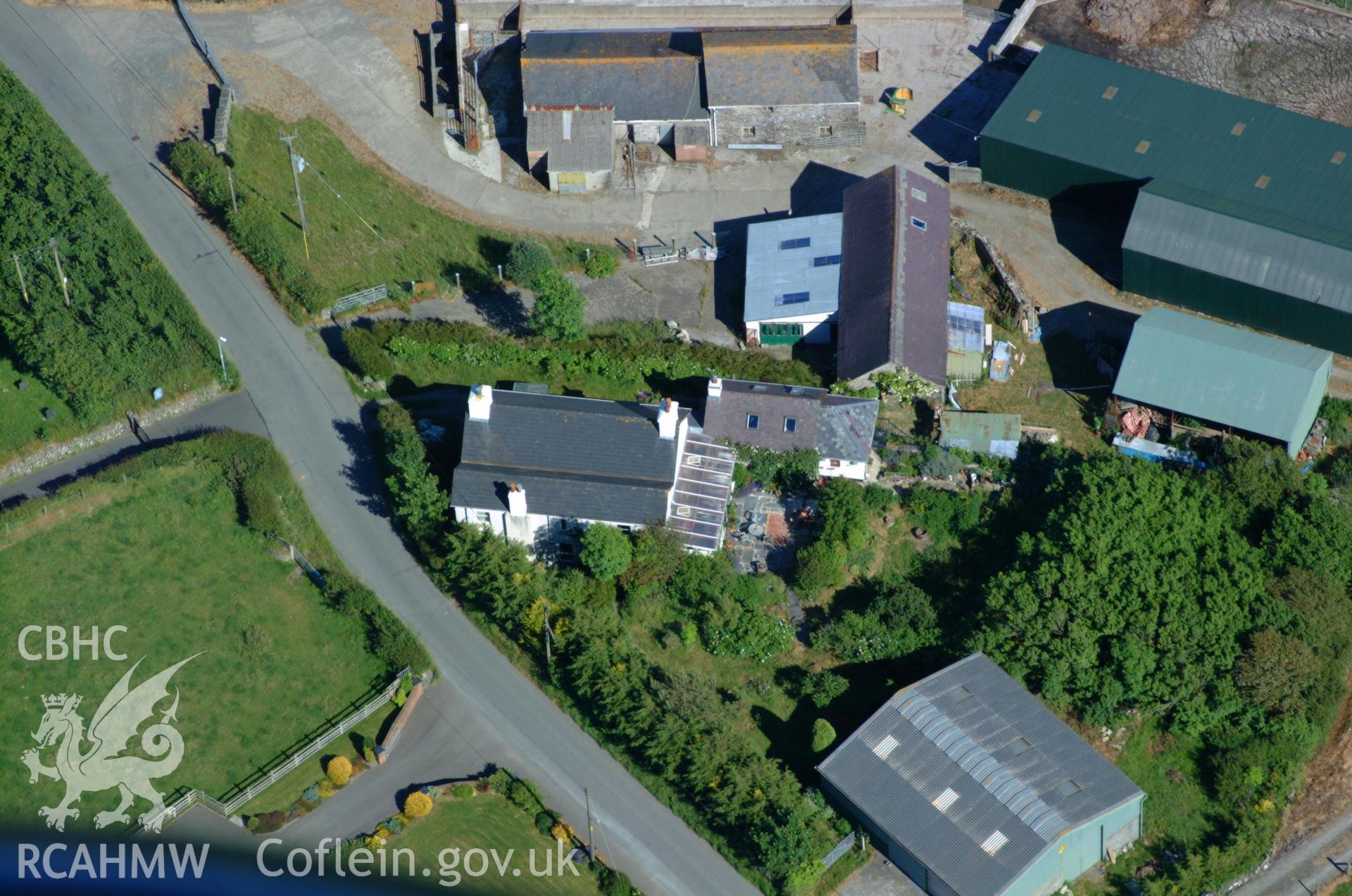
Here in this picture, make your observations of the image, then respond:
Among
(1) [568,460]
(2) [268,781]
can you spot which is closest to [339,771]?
(2) [268,781]

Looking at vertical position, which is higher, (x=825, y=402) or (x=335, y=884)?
(x=825, y=402)

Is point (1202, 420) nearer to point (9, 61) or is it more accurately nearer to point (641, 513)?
point (641, 513)

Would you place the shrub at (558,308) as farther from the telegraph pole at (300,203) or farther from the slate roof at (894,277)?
the telegraph pole at (300,203)

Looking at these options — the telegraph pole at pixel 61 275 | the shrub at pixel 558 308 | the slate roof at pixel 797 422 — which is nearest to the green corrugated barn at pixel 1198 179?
the slate roof at pixel 797 422

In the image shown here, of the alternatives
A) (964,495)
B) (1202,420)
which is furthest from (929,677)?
(1202,420)

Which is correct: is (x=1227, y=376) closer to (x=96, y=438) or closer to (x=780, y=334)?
(x=780, y=334)
